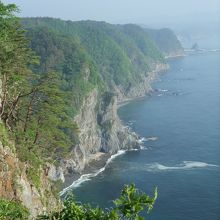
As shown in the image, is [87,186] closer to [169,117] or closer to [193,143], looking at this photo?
[193,143]

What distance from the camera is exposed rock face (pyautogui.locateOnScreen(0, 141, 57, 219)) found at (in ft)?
104

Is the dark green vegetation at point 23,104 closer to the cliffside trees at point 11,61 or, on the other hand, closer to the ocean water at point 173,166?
the cliffside trees at point 11,61

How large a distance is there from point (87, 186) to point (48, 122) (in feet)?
178

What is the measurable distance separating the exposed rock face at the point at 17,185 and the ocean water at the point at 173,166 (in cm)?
4610

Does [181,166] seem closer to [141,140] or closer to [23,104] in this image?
[141,140]

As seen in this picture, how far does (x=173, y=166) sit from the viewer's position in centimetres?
11038

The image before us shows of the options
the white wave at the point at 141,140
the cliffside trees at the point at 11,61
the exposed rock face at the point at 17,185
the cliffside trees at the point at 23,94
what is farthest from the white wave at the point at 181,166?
the exposed rock face at the point at 17,185

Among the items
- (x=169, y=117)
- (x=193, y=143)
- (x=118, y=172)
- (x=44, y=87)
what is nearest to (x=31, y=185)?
(x=44, y=87)

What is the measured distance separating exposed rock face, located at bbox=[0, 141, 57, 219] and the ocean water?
46102mm

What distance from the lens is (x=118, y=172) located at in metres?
109

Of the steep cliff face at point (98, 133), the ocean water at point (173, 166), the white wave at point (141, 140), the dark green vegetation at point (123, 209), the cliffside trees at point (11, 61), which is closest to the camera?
the dark green vegetation at point (123, 209)

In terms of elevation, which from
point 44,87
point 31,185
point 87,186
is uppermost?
point 44,87

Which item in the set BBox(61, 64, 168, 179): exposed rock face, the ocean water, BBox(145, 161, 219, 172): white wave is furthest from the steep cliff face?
BBox(145, 161, 219, 172): white wave

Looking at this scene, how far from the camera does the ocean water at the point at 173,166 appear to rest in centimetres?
8750
